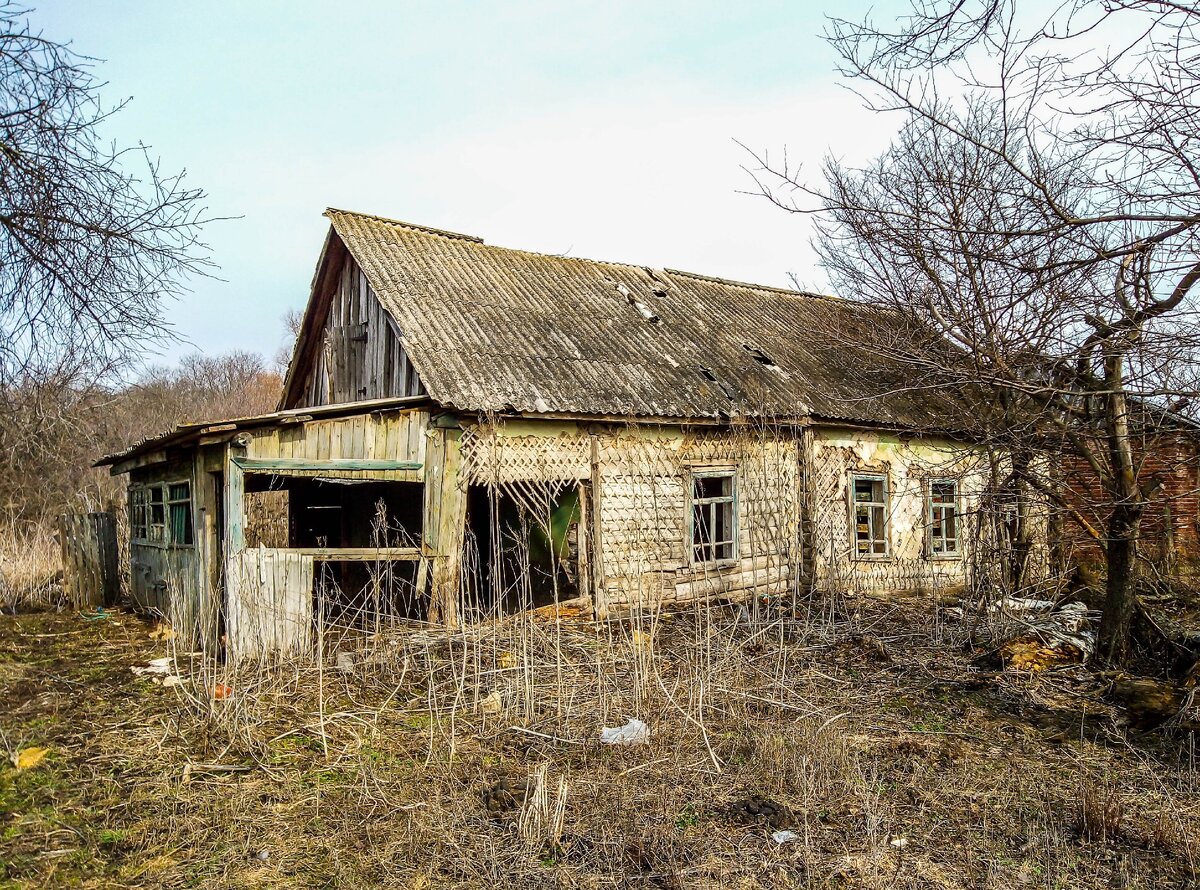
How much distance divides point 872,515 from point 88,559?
12788 millimetres

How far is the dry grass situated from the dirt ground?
6349 millimetres

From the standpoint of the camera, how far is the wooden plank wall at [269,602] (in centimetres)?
780

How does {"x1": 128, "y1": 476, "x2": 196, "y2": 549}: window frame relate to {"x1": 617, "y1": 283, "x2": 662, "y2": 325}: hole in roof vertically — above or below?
→ below

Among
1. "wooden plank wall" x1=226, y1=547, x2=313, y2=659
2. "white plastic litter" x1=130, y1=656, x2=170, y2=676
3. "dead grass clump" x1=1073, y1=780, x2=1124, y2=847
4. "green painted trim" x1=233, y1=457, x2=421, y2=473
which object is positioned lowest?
"dead grass clump" x1=1073, y1=780, x2=1124, y2=847

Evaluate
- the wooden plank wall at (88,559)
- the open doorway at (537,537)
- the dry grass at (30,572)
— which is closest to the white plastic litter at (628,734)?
the open doorway at (537,537)

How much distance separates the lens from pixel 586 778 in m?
5.21

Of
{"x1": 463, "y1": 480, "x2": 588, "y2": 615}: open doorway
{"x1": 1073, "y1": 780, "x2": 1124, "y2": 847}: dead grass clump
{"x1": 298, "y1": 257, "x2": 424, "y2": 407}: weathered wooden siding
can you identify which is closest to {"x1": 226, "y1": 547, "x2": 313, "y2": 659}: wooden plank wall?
{"x1": 463, "y1": 480, "x2": 588, "y2": 615}: open doorway

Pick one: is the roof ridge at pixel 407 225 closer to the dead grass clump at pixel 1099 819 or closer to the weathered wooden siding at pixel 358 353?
the weathered wooden siding at pixel 358 353

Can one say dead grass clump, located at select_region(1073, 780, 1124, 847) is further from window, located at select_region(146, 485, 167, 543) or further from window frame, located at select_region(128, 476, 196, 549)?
window, located at select_region(146, 485, 167, 543)

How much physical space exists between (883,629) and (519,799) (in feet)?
19.1

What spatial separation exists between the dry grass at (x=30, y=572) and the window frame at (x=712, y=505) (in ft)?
33.1

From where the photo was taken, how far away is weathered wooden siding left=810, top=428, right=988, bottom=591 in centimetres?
1297

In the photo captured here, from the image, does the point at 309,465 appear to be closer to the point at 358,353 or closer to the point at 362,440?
the point at 362,440

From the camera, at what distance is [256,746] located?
573 centimetres
